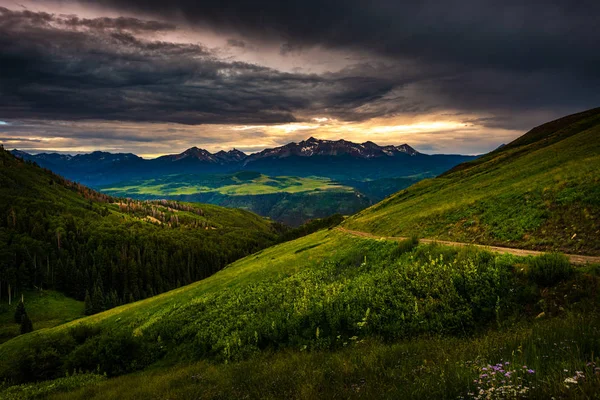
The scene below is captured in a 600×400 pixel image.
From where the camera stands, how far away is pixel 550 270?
46.1 ft

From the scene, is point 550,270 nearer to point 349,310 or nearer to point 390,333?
point 390,333

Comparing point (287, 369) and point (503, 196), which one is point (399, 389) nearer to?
point (287, 369)

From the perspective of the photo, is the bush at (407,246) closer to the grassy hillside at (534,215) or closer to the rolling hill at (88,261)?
the grassy hillside at (534,215)

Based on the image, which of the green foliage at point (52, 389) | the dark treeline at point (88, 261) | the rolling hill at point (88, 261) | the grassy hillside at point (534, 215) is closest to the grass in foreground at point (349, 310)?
the green foliage at point (52, 389)

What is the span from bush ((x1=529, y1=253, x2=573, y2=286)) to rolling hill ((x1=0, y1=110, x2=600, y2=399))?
5 centimetres

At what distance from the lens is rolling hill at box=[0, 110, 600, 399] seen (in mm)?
8062

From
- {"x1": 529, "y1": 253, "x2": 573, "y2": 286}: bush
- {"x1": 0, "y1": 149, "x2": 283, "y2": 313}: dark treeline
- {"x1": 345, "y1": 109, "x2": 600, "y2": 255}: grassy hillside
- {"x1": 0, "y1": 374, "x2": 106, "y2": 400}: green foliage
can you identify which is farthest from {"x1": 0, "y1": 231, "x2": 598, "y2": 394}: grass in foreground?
{"x1": 0, "y1": 149, "x2": 283, "y2": 313}: dark treeline

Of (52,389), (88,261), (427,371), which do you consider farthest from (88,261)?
(427,371)

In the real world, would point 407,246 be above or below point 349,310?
above

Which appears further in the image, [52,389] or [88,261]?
[88,261]

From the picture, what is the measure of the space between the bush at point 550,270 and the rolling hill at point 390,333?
5 centimetres

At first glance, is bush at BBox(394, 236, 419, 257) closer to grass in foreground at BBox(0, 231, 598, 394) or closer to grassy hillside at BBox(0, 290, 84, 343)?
grass in foreground at BBox(0, 231, 598, 394)

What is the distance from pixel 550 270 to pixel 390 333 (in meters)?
8.29

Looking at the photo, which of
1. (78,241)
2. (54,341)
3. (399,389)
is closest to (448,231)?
(399,389)
